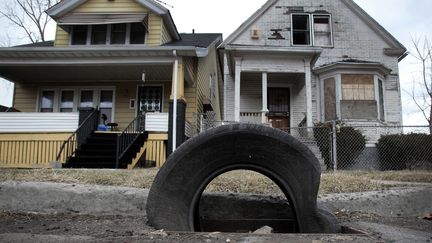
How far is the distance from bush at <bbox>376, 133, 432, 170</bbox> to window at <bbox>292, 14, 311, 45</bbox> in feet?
21.5

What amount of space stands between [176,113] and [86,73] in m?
4.45

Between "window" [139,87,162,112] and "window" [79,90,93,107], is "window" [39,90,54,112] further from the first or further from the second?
"window" [139,87,162,112]

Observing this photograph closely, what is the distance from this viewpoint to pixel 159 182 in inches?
203

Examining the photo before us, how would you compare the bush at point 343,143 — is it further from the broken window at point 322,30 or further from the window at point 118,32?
the window at point 118,32

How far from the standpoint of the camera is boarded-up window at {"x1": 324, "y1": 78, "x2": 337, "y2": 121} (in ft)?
57.8

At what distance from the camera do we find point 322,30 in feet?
63.3

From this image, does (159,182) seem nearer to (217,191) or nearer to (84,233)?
(84,233)

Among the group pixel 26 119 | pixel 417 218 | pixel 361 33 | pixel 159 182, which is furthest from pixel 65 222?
pixel 361 33

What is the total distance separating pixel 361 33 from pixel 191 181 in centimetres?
1616

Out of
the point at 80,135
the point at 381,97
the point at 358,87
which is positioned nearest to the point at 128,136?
the point at 80,135

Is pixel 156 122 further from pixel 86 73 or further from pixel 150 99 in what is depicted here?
pixel 86 73

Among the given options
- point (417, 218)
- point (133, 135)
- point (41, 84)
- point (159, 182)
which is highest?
point (41, 84)

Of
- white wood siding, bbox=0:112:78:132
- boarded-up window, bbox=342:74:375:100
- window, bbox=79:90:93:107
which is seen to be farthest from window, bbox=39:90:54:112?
boarded-up window, bbox=342:74:375:100

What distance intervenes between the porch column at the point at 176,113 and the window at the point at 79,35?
5.16 metres
